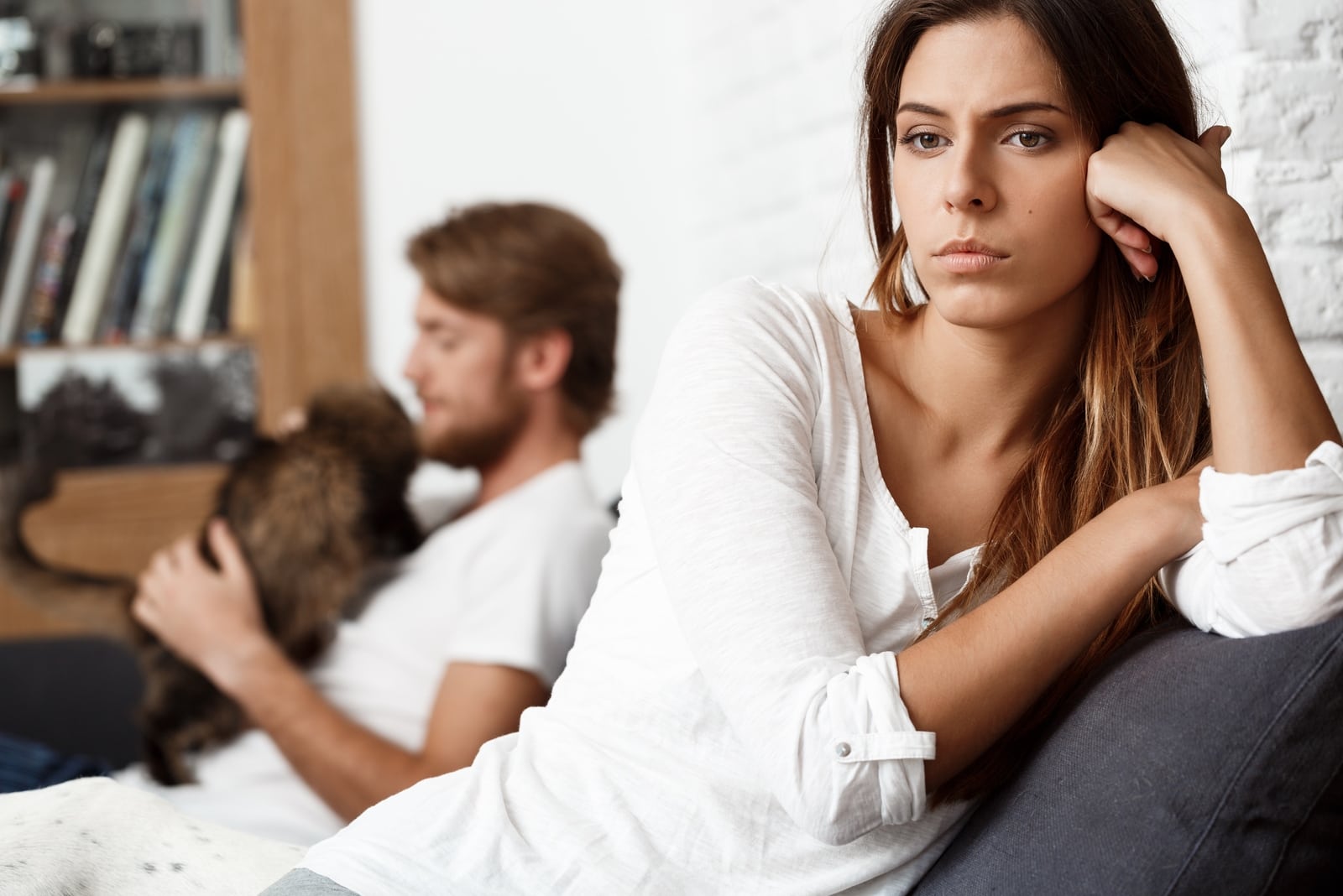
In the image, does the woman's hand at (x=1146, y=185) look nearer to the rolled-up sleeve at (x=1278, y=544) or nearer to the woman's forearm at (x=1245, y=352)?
the woman's forearm at (x=1245, y=352)

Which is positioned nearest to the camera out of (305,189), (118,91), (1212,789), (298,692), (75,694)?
(1212,789)

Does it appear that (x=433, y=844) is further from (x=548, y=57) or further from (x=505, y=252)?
(x=548, y=57)

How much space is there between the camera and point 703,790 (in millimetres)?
1022

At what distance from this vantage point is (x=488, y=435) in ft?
6.33

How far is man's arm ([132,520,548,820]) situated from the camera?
5.28 feet

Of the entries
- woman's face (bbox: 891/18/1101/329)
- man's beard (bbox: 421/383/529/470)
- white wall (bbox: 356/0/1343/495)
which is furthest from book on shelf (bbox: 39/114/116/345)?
woman's face (bbox: 891/18/1101/329)

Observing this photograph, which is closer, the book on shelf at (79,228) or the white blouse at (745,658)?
the white blouse at (745,658)

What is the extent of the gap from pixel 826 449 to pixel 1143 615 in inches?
11.2

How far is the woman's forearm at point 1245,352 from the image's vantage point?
0.98 m

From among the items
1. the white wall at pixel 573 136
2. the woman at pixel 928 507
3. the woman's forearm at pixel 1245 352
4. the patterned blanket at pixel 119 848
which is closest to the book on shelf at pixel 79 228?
the white wall at pixel 573 136

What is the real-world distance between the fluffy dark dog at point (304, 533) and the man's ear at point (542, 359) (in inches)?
7.3

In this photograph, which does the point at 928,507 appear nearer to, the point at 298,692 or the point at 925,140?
the point at 925,140

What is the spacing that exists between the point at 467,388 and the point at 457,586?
11.1 inches

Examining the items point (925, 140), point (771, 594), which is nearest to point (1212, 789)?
point (771, 594)
